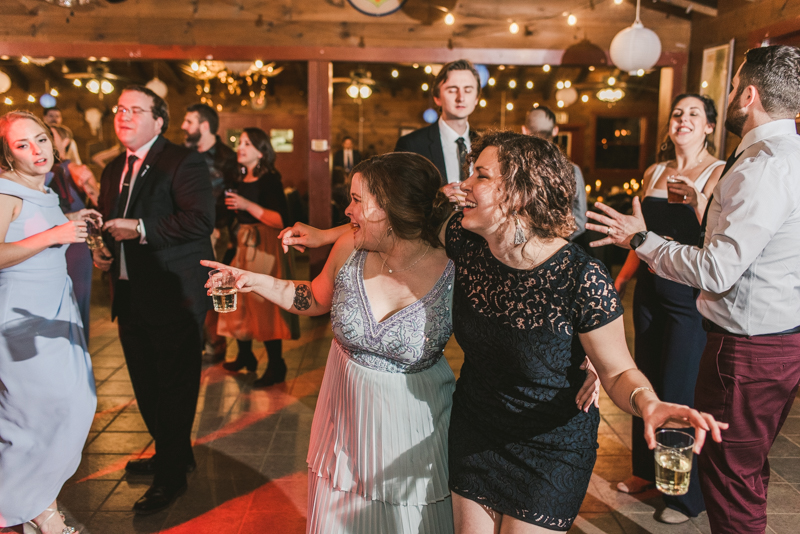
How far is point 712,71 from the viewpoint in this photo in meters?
5.01

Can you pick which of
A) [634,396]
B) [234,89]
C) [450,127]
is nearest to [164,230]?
[450,127]

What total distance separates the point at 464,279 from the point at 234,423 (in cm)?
243

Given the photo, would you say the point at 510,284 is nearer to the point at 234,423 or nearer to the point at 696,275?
the point at 696,275

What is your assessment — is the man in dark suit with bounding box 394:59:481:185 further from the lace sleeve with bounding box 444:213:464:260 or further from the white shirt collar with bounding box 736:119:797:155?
the white shirt collar with bounding box 736:119:797:155

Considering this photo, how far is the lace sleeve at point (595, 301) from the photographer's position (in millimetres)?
1473

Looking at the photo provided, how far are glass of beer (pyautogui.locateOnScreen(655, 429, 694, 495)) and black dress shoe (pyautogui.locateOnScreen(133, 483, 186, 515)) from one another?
7.15ft

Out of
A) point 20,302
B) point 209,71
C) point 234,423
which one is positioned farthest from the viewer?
point 209,71

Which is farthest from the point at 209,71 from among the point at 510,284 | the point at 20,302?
the point at 510,284

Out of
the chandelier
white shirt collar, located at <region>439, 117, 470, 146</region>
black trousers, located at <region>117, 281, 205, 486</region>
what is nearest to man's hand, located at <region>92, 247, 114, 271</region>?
black trousers, located at <region>117, 281, 205, 486</region>

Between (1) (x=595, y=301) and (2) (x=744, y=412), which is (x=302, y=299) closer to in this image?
(1) (x=595, y=301)

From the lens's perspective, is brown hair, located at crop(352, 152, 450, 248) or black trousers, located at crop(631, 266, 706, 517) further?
black trousers, located at crop(631, 266, 706, 517)

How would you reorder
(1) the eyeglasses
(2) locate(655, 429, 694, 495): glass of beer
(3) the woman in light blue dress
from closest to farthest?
1. (2) locate(655, 429, 694, 495): glass of beer
2. (3) the woman in light blue dress
3. (1) the eyeglasses

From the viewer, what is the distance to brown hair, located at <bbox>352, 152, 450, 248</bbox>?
186cm

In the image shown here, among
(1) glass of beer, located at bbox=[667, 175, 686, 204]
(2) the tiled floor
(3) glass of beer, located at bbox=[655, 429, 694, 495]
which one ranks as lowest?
(2) the tiled floor
